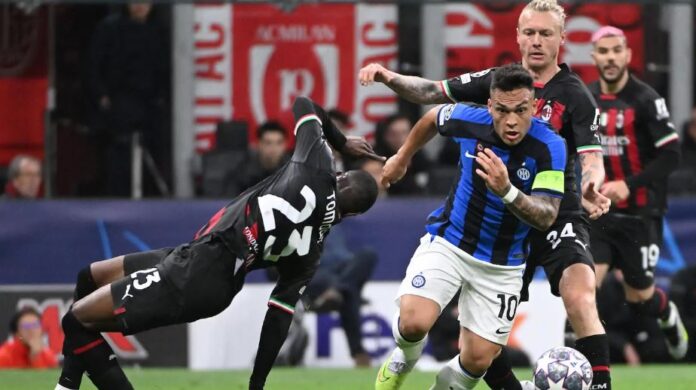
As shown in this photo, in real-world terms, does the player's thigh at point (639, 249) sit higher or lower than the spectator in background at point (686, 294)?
higher

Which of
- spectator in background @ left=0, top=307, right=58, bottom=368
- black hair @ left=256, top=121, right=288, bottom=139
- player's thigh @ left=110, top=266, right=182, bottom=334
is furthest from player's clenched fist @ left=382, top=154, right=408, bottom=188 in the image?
black hair @ left=256, top=121, right=288, bottom=139

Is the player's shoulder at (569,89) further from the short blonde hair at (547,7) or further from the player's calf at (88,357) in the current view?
the player's calf at (88,357)

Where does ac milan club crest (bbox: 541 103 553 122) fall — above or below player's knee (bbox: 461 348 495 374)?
above

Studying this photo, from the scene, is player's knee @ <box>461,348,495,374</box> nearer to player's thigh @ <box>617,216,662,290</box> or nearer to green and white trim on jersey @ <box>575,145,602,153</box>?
green and white trim on jersey @ <box>575,145,602,153</box>

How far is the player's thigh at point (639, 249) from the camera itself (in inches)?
430

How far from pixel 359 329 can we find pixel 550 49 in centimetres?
485

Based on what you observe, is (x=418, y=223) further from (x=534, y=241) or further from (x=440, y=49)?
(x=534, y=241)

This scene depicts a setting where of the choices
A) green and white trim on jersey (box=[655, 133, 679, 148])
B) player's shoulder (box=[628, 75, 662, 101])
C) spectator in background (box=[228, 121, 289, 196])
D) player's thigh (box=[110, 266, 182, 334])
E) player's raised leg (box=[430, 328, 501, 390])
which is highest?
player's shoulder (box=[628, 75, 662, 101])

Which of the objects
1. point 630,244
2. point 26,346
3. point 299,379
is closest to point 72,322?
point 299,379

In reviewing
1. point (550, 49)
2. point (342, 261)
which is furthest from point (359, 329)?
point (550, 49)

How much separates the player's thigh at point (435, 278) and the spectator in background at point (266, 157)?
17.3 feet

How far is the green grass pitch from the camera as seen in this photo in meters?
10.9

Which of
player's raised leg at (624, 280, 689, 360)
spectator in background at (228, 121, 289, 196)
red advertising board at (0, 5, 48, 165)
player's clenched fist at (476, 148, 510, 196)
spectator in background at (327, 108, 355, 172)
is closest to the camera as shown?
player's clenched fist at (476, 148, 510, 196)

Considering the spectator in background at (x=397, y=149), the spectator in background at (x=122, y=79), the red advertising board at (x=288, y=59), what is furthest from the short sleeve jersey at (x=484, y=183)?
the red advertising board at (x=288, y=59)
